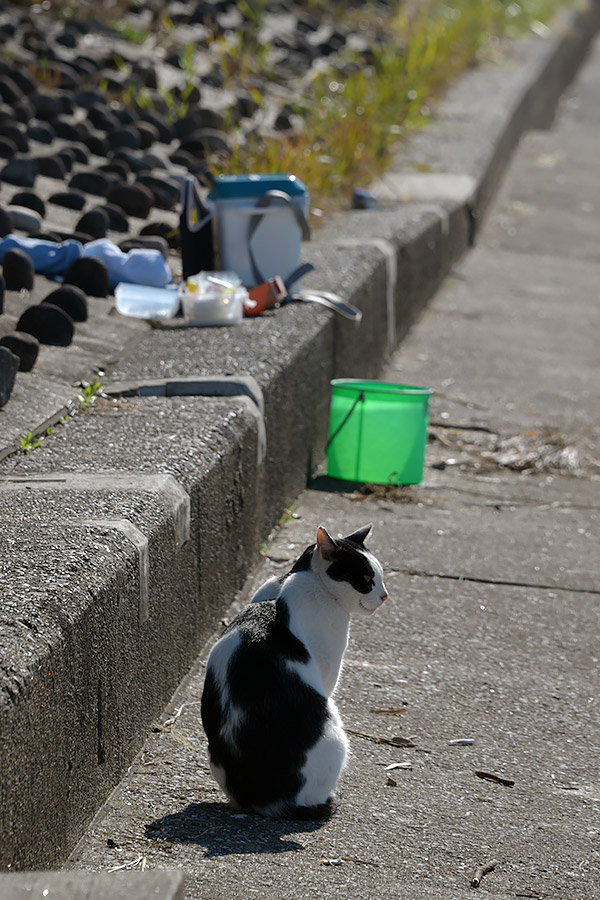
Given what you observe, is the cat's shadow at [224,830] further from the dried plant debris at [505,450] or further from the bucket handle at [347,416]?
the dried plant debris at [505,450]

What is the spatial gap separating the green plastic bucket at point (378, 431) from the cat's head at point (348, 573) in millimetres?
1442

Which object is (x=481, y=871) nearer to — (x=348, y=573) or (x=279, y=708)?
(x=279, y=708)

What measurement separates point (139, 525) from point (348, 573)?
38cm

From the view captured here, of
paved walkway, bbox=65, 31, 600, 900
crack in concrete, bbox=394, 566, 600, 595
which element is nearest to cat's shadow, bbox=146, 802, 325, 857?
paved walkway, bbox=65, 31, 600, 900

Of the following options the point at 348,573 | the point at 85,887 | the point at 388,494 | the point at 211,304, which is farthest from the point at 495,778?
the point at 211,304

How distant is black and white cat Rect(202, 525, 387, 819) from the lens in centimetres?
206

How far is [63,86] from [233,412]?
145 inches

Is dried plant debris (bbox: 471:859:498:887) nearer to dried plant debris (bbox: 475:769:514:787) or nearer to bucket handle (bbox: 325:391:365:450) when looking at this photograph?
dried plant debris (bbox: 475:769:514:787)

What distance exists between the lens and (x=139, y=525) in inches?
88.3

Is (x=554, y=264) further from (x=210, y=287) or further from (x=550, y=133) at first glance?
(x=550, y=133)

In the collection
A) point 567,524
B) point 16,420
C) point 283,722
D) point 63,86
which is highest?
point 63,86

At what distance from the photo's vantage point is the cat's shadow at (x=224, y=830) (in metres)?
1.98

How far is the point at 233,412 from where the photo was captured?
2.92 metres

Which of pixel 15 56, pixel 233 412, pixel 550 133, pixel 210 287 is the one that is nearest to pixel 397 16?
pixel 550 133
